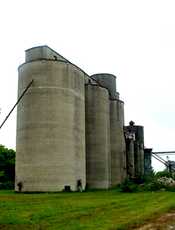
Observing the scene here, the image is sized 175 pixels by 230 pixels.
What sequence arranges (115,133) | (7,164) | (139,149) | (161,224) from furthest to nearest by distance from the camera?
(139,149) → (7,164) → (115,133) → (161,224)

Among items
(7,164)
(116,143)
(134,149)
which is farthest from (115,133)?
(7,164)

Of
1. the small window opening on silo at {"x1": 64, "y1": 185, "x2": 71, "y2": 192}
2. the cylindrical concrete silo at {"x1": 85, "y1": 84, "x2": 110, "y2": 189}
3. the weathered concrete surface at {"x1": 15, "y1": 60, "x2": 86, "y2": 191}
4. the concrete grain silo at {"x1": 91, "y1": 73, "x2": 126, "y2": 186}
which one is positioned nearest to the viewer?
the weathered concrete surface at {"x1": 15, "y1": 60, "x2": 86, "y2": 191}

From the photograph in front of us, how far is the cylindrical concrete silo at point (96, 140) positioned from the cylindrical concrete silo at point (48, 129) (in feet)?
24.6

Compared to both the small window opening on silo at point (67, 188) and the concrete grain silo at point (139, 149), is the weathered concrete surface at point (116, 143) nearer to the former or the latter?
the concrete grain silo at point (139, 149)

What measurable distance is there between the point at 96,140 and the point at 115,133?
905cm

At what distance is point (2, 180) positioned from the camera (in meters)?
79.4


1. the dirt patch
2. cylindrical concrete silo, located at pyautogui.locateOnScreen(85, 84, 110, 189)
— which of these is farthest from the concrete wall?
the dirt patch

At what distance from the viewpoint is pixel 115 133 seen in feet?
222

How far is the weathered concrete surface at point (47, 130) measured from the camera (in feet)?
153

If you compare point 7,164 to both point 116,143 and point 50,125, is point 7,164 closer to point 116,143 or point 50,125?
point 116,143


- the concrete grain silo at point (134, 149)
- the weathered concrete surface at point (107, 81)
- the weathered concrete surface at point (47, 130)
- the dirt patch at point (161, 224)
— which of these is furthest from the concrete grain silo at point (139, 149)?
the dirt patch at point (161, 224)

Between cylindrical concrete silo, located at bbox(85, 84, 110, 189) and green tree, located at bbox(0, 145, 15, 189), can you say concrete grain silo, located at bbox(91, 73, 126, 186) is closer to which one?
cylindrical concrete silo, located at bbox(85, 84, 110, 189)

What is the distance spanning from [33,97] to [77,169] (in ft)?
29.0

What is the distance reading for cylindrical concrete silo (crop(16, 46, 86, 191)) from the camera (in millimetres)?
46656
